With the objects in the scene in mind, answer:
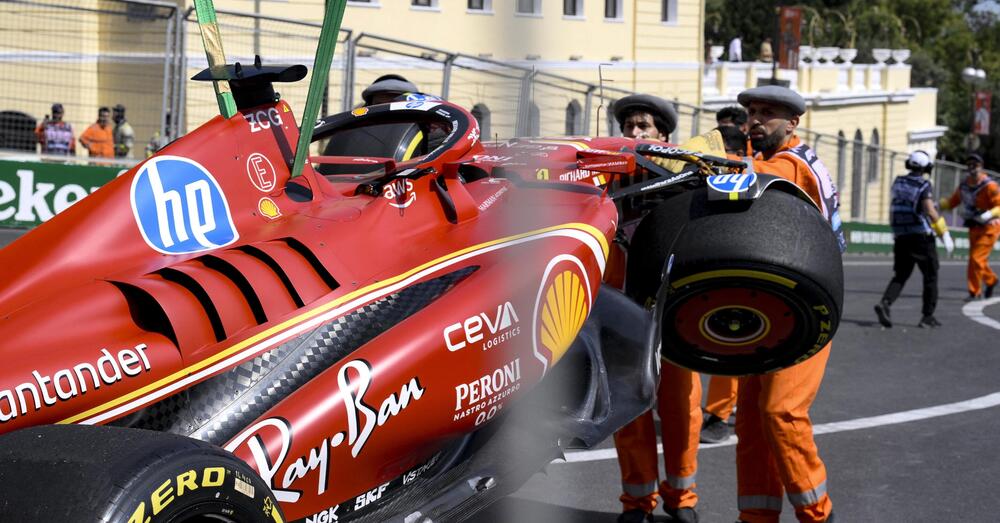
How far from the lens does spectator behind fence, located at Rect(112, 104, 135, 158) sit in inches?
488

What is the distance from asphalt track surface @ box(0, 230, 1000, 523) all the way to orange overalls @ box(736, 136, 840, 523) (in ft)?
1.67

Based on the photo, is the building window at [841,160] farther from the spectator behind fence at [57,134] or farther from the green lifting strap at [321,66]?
the green lifting strap at [321,66]

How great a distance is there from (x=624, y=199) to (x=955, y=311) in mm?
9910

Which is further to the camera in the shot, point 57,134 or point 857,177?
point 857,177

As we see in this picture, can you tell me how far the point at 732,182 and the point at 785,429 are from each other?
39.5 inches

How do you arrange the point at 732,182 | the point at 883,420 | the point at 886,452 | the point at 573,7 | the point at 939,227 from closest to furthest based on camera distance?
→ the point at 573,7 < the point at 732,182 < the point at 886,452 < the point at 883,420 < the point at 939,227

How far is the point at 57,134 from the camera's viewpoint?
12.5m

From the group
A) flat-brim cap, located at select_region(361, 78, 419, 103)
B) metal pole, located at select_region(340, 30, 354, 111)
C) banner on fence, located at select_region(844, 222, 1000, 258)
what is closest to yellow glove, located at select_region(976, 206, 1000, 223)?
metal pole, located at select_region(340, 30, 354, 111)

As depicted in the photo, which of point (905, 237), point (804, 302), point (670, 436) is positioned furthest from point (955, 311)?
point (804, 302)

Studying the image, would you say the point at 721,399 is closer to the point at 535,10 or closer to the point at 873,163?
the point at 535,10

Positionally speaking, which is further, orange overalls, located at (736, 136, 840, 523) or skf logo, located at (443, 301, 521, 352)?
orange overalls, located at (736, 136, 840, 523)

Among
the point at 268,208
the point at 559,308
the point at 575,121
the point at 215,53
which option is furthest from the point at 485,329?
the point at 575,121

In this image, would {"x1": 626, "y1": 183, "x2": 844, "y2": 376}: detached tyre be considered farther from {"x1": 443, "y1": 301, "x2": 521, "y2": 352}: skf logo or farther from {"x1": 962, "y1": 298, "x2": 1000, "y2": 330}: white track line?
{"x1": 962, "y1": 298, "x2": 1000, "y2": 330}: white track line

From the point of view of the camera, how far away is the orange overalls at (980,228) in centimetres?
1558
